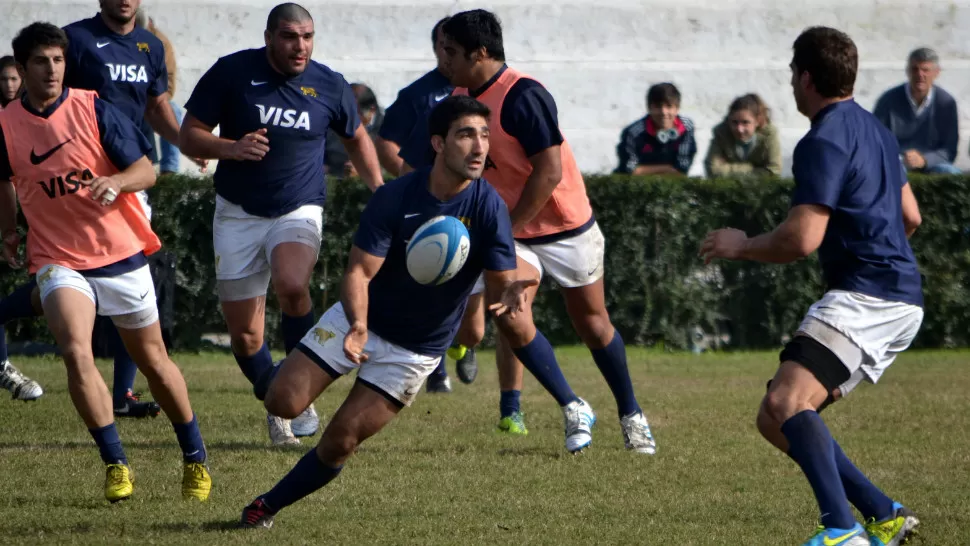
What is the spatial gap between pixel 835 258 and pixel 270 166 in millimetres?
3533

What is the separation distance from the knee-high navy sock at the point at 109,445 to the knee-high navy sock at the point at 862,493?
3142 millimetres

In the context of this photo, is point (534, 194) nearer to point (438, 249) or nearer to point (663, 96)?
point (438, 249)

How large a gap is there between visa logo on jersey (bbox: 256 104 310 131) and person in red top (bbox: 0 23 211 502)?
126 centimetres

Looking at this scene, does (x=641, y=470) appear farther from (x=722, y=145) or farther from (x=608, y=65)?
(x=608, y=65)

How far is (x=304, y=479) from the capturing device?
5.73 meters

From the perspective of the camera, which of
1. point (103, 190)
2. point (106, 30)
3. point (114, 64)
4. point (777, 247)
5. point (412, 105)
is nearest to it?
point (777, 247)

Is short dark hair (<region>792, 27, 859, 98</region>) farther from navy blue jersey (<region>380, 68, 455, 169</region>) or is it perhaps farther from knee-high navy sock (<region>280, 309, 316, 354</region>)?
navy blue jersey (<region>380, 68, 455, 169</region>)

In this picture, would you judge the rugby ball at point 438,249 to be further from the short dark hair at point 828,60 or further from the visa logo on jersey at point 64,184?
the visa logo on jersey at point 64,184

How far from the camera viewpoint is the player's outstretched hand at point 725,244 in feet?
17.7

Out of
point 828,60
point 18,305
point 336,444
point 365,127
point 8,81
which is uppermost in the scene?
point 828,60

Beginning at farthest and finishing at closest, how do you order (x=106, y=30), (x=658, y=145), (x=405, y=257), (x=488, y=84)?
(x=658, y=145)
(x=106, y=30)
(x=488, y=84)
(x=405, y=257)

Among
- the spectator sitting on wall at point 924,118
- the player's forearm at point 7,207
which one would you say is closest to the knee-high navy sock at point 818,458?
the player's forearm at point 7,207

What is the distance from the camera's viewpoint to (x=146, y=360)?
21.5 feet

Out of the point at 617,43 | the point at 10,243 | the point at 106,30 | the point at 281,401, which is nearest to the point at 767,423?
the point at 281,401
